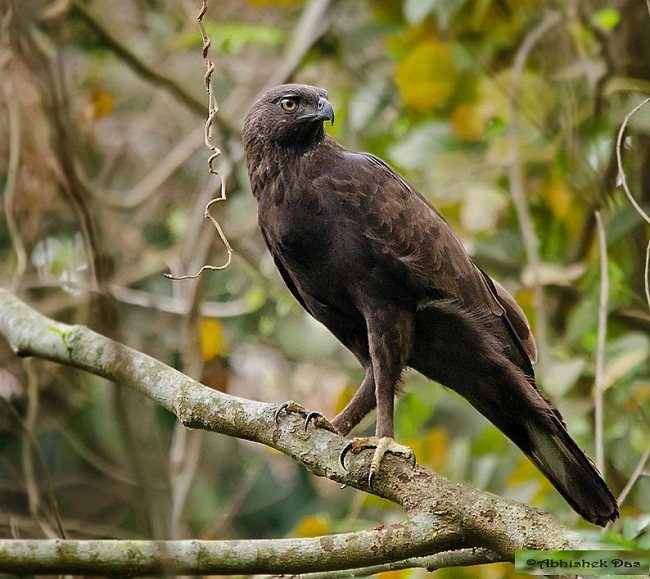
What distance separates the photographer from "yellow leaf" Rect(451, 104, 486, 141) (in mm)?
5246

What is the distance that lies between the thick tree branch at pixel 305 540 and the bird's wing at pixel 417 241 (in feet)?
2.40

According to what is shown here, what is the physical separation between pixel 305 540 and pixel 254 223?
3360 mm

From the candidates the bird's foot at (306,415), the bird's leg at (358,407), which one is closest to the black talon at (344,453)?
the bird's foot at (306,415)

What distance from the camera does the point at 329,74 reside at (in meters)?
5.80

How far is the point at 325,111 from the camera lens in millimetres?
3580

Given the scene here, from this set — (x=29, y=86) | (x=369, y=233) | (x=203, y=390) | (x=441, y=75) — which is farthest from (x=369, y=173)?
(x=29, y=86)

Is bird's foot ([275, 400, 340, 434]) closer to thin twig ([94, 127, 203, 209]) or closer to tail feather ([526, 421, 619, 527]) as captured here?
tail feather ([526, 421, 619, 527])

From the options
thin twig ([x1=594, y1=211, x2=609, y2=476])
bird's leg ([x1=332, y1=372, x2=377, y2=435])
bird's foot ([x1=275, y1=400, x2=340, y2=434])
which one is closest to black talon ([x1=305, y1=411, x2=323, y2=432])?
bird's foot ([x1=275, y1=400, x2=340, y2=434])

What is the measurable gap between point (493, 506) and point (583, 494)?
1.05 m

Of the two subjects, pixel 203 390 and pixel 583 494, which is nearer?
pixel 203 390

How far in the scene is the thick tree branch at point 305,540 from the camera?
92.4 inches

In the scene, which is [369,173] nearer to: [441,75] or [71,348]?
[71,348]

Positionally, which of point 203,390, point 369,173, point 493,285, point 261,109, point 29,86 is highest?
point 29,86

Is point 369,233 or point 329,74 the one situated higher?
point 329,74
